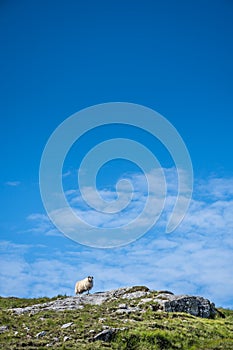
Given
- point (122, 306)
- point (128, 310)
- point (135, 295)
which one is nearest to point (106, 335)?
point (128, 310)

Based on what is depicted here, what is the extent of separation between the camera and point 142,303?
127 feet

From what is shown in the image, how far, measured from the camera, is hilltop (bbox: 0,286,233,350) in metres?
28.2

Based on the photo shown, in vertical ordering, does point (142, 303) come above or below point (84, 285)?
below

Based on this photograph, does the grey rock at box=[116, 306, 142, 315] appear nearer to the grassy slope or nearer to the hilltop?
the hilltop

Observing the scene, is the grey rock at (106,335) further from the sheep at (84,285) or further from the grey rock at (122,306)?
the sheep at (84,285)

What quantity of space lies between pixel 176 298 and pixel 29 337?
14247 millimetres

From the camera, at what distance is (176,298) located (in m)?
39.1

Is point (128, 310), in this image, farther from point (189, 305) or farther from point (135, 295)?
point (135, 295)

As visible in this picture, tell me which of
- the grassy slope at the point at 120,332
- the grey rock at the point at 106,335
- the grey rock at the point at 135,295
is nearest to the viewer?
the grassy slope at the point at 120,332

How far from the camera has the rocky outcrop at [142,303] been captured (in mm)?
37656

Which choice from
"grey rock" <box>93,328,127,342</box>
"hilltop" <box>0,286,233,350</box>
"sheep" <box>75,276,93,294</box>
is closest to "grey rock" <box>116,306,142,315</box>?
"hilltop" <box>0,286,233,350</box>

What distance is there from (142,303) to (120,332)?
9963 mm

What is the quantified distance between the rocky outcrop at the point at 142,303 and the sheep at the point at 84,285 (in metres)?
3.77

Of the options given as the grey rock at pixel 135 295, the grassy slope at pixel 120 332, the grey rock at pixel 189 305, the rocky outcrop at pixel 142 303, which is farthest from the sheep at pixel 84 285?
the grey rock at pixel 189 305
